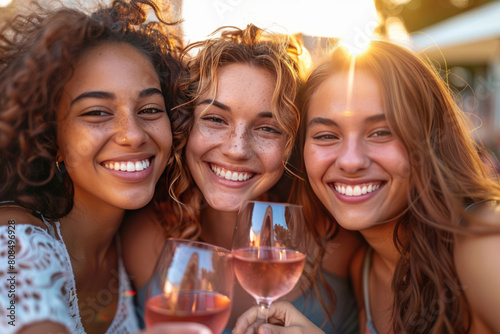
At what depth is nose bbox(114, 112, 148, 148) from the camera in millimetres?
1924

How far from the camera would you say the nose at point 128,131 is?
6.31 feet

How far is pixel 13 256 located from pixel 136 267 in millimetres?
1217

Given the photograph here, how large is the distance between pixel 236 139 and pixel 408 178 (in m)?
0.94

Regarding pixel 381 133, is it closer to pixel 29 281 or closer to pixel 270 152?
pixel 270 152

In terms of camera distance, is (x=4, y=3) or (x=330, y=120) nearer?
(x=330, y=120)

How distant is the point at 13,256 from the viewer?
1407 millimetres

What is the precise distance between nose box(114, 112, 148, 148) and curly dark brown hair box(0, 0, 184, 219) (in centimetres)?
29

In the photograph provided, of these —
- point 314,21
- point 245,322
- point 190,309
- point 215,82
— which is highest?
point 314,21

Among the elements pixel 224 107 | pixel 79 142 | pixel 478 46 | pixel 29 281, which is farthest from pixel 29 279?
pixel 478 46

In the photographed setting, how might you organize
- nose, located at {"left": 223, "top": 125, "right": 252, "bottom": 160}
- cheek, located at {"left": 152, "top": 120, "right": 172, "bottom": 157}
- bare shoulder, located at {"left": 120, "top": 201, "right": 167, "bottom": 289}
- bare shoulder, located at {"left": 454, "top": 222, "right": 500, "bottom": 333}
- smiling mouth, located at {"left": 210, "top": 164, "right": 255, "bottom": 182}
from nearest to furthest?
1. bare shoulder, located at {"left": 454, "top": 222, "right": 500, "bottom": 333}
2. cheek, located at {"left": 152, "top": 120, "right": 172, "bottom": 157}
3. nose, located at {"left": 223, "top": 125, "right": 252, "bottom": 160}
4. smiling mouth, located at {"left": 210, "top": 164, "right": 255, "bottom": 182}
5. bare shoulder, located at {"left": 120, "top": 201, "right": 167, "bottom": 289}

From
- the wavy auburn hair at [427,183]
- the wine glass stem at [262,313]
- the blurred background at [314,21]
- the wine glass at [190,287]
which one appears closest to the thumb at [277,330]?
the wine glass stem at [262,313]

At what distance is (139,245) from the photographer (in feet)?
8.52

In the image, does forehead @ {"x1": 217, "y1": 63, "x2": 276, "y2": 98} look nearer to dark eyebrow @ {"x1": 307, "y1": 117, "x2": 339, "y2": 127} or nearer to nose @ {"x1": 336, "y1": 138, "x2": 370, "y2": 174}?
dark eyebrow @ {"x1": 307, "y1": 117, "x2": 339, "y2": 127}

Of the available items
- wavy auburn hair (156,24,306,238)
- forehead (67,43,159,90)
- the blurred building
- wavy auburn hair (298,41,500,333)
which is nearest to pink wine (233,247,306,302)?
wavy auburn hair (298,41,500,333)
